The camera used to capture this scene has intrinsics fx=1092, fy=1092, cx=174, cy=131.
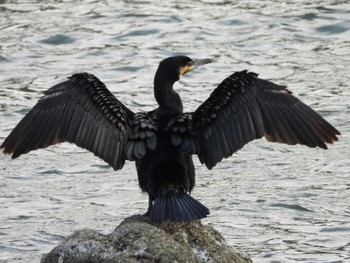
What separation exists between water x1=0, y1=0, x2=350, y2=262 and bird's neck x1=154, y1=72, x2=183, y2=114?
1.75 meters

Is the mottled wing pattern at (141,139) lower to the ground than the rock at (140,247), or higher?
higher

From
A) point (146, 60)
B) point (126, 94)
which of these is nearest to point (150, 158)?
point (126, 94)

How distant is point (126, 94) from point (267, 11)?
9.88 feet

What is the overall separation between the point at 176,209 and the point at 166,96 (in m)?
1.10

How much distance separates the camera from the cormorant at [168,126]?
7.29 metres

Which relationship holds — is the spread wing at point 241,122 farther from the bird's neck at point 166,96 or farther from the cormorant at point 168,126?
the bird's neck at point 166,96

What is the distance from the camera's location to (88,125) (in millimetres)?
7496

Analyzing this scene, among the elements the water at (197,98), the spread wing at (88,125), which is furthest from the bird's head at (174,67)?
the water at (197,98)

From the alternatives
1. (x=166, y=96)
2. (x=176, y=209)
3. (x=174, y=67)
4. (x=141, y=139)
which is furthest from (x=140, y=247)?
(x=174, y=67)

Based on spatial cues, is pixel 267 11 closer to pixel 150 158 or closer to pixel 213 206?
pixel 213 206

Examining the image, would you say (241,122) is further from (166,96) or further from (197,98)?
(197,98)

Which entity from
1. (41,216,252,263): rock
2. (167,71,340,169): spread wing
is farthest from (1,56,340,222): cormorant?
(41,216,252,263): rock

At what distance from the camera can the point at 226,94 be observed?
7434 mm

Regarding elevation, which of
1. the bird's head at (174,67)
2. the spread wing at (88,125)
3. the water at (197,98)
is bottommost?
the water at (197,98)
